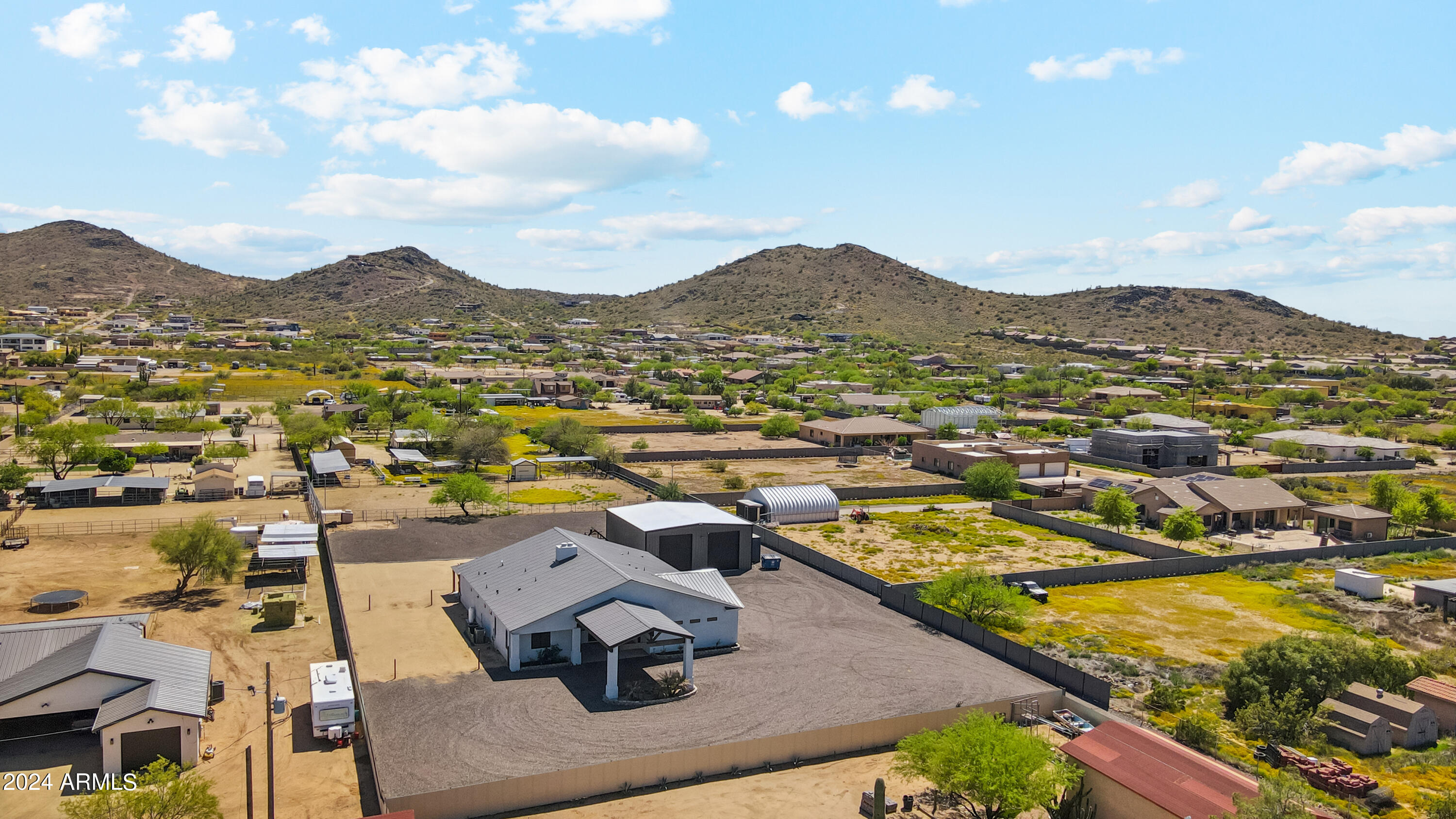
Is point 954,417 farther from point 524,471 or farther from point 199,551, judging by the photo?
point 199,551

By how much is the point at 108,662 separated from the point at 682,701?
52.7 feet

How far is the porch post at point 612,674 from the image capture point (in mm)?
26875

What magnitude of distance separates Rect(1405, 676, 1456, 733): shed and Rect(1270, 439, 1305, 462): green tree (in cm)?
5741

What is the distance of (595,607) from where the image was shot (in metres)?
29.8

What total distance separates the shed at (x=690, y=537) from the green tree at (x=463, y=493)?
11.8 m

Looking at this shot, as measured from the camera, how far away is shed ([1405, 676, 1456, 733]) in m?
27.1

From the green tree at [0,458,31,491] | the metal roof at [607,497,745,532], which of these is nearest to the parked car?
→ the metal roof at [607,497,745,532]

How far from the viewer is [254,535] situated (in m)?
44.0

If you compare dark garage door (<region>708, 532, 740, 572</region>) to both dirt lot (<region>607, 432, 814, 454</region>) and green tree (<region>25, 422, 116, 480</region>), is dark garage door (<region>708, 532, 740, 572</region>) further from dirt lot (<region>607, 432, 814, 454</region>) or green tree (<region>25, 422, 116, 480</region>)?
green tree (<region>25, 422, 116, 480</region>)

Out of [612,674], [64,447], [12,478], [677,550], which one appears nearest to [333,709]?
A: [612,674]

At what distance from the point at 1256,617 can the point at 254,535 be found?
152 feet

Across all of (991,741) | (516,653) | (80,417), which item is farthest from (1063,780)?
(80,417)

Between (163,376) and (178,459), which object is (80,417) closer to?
(178,459)

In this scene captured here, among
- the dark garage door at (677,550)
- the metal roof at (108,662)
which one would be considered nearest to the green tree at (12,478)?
the metal roof at (108,662)
